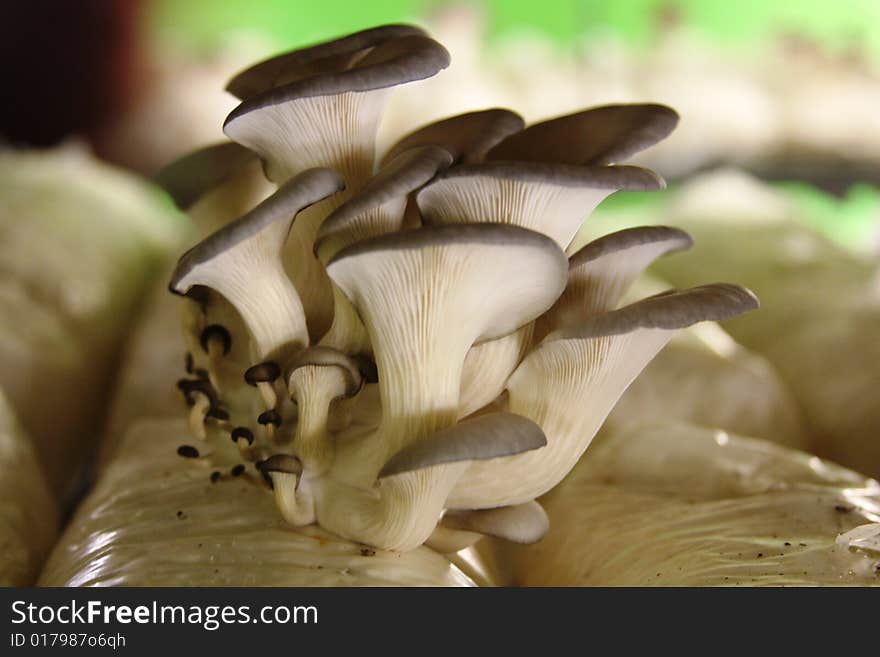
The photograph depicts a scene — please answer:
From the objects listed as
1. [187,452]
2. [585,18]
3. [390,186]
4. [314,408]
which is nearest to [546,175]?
[390,186]

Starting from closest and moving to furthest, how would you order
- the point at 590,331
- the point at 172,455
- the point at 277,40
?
the point at 590,331, the point at 172,455, the point at 277,40

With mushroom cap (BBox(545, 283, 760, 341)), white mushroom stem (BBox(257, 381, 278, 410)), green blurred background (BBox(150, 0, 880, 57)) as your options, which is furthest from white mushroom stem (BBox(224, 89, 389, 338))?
green blurred background (BBox(150, 0, 880, 57))

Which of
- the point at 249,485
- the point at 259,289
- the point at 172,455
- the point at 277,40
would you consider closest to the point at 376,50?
the point at 259,289

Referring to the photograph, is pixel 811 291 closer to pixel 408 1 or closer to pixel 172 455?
pixel 172 455


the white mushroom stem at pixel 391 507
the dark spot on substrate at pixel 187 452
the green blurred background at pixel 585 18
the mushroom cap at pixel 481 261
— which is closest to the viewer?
the mushroom cap at pixel 481 261

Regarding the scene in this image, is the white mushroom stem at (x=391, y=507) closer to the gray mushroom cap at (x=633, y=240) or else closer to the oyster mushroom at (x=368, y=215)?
the oyster mushroom at (x=368, y=215)

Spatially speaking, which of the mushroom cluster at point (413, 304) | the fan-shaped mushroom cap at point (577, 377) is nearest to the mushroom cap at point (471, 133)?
the mushroom cluster at point (413, 304)

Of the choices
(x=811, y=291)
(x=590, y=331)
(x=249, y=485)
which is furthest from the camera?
(x=811, y=291)

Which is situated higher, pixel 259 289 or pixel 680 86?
pixel 680 86

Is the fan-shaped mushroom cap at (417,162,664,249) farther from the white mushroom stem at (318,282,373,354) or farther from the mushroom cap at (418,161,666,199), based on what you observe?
the white mushroom stem at (318,282,373,354)
